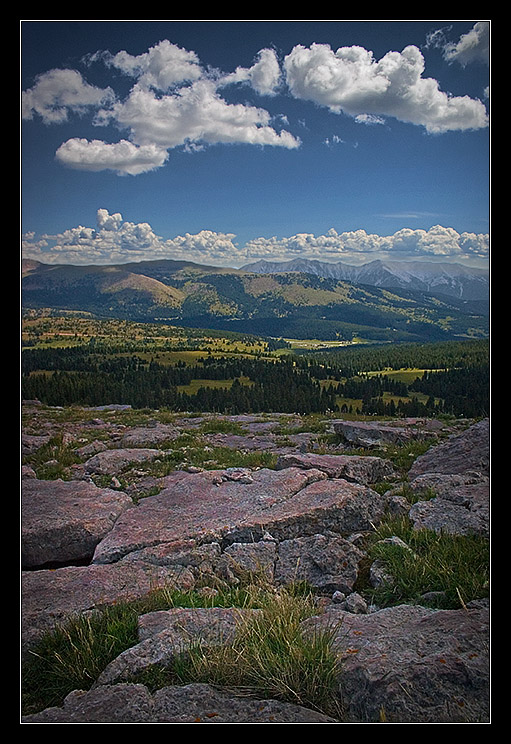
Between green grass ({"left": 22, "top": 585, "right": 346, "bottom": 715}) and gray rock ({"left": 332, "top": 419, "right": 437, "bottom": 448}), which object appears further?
gray rock ({"left": 332, "top": 419, "right": 437, "bottom": 448})

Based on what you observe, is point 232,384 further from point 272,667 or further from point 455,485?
point 272,667

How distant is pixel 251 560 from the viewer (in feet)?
13.2

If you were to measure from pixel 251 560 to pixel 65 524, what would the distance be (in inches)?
Result: 82.2

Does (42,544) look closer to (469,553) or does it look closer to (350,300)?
(469,553)

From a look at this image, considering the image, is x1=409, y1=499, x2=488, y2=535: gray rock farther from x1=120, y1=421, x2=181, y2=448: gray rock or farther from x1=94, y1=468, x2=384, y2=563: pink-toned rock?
x1=120, y1=421, x2=181, y2=448: gray rock

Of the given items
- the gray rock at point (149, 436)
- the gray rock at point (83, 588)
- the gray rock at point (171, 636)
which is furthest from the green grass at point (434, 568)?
the gray rock at point (149, 436)

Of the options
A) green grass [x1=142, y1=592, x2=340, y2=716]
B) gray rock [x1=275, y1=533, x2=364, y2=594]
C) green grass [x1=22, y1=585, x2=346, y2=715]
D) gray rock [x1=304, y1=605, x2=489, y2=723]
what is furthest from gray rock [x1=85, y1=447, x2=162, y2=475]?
gray rock [x1=304, y1=605, x2=489, y2=723]

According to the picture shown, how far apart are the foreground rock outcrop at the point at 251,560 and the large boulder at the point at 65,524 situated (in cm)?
1

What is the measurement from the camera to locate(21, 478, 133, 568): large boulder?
4.50 metres

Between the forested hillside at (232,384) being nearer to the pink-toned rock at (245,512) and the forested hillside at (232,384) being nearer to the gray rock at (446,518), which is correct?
the gray rock at (446,518)

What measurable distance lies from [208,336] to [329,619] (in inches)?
827

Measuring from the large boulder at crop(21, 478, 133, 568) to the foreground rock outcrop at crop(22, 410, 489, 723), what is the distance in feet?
0.05

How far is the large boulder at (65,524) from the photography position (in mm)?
4504

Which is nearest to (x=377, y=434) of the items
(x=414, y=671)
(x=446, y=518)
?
(x=446, y=518)
